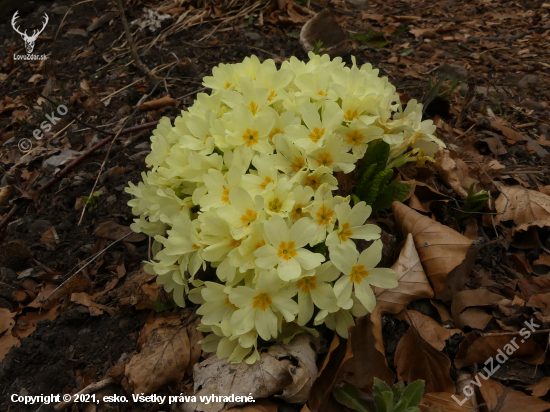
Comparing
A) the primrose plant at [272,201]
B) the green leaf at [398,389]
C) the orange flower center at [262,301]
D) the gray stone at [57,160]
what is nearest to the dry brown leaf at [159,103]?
the gray stone at [57,160]

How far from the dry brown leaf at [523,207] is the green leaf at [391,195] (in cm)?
65

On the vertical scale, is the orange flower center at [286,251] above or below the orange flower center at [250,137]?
below

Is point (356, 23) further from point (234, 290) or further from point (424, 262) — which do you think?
point (234, 290)

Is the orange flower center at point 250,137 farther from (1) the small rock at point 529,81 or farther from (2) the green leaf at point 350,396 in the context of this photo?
(1) the small rock at point 529,81

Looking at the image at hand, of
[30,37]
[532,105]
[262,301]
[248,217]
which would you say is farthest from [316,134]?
[30,37]

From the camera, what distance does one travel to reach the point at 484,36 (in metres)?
4.62

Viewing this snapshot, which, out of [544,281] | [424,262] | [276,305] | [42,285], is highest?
[276,305]

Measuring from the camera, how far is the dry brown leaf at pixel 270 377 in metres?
1.58

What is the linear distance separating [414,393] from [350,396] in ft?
0.84

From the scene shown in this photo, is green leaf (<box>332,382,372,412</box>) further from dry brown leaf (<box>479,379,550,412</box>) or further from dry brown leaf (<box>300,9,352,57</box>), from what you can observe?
dry brown leaf (<box>300,9,352,57</box>)

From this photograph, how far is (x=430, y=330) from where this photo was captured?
5.62 ft

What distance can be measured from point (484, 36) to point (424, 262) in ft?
13.0

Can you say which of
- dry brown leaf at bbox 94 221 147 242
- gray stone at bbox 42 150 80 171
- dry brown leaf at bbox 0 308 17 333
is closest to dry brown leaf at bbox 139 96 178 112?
gray stone at bbox 42 150 80 171

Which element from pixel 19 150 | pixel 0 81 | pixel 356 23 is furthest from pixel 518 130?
pixel 0 81
